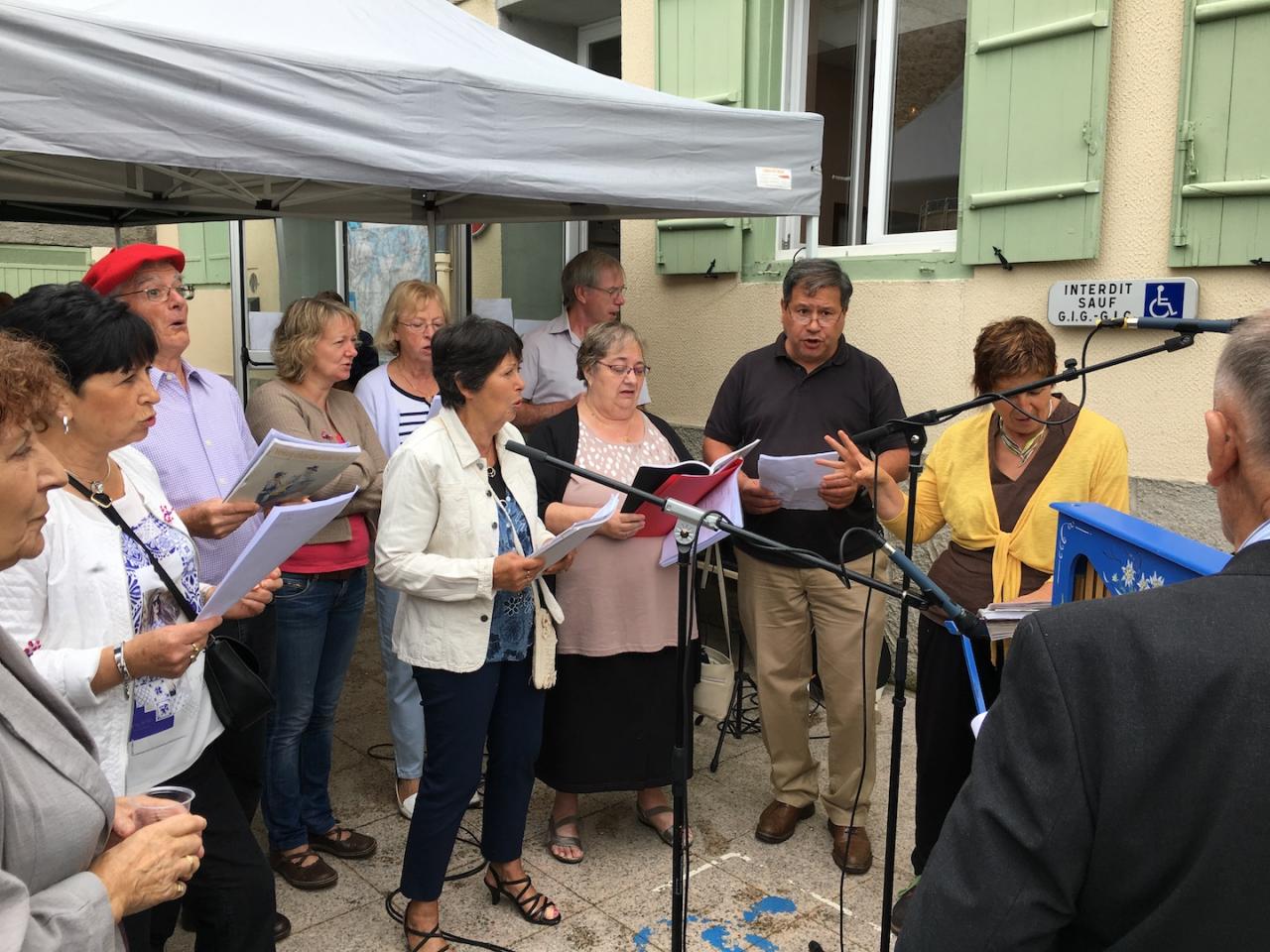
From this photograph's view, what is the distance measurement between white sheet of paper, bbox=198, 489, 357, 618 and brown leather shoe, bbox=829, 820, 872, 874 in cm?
216

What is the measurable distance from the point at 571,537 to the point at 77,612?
3.88ft

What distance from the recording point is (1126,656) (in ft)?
3.79

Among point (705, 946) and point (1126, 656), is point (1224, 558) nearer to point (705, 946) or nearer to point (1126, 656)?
point (1126, 656)

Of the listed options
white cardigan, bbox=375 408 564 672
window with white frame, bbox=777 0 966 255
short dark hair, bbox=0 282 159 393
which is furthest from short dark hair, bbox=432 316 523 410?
window with white frame, bbox=777 0 966 255

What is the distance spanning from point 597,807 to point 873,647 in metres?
1.21

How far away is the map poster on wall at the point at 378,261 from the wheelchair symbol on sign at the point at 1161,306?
5.27m

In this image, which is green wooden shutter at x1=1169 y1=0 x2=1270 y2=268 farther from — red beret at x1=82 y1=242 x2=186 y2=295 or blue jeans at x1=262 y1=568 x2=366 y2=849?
red beret at x1=82 y1=242 x2=186 y2=295

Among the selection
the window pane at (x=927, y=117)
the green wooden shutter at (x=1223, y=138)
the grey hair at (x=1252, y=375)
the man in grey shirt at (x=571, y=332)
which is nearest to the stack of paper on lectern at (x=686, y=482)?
the man in grey shirt at (x=571, y=332)

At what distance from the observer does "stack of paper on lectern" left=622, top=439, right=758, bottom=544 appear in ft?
9.74

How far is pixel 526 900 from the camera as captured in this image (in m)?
3.18

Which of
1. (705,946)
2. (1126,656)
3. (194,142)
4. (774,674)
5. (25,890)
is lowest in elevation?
(705,946)

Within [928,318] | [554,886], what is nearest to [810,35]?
[928,318]

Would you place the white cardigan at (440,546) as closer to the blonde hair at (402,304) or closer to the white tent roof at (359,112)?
the white tent roof at (359,112)

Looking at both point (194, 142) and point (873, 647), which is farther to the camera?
point (873, 647)
